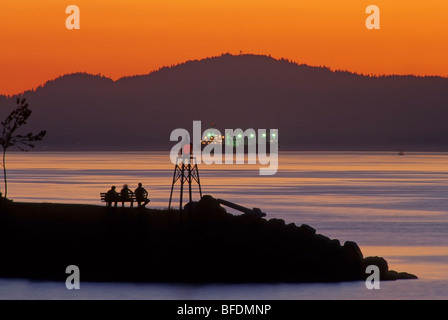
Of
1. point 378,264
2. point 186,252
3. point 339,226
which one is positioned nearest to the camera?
point 186,252

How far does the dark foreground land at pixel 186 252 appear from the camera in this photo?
138 feet

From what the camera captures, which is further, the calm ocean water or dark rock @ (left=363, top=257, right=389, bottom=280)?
dark rock @ (left=363, top=257, right=389, bottom=280)

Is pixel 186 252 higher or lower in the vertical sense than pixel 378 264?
higher

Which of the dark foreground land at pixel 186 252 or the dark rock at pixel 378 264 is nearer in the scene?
the dark foreground land at pixel 186 252

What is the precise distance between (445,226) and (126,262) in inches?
1554

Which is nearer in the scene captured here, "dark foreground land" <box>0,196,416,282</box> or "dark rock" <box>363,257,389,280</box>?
"dark foreground land" <box>0,196,416,282</box>

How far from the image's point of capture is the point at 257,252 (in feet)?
141

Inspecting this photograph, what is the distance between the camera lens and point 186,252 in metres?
42.6

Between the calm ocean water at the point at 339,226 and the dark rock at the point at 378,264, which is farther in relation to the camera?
the dark rock at the point at 378,264

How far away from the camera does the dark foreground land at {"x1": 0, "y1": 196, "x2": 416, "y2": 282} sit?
138 ft

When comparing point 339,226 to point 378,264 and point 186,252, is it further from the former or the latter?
point 186,252

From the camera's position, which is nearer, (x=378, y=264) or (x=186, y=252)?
(x=186, y=252)

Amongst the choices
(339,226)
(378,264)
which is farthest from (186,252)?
(339,226)
